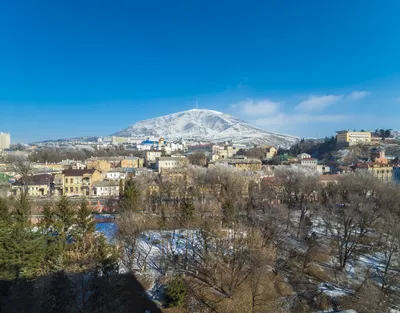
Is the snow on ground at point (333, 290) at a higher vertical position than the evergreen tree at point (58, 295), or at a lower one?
lower

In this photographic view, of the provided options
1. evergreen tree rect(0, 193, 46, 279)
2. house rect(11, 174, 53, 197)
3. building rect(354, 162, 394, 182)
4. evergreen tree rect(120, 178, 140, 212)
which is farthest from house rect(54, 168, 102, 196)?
building rect(354, 162, 394, 182)

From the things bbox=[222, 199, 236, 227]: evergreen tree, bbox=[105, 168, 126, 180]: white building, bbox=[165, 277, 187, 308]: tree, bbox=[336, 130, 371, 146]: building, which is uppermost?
bbox=[336, 130, 371, 146]: building

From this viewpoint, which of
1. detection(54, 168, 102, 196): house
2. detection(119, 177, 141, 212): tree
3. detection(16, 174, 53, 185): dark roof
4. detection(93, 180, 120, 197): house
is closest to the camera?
detection(119, 177, 141, 212): tree

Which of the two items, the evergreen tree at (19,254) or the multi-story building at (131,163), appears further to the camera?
the multi-story building at (131,163)

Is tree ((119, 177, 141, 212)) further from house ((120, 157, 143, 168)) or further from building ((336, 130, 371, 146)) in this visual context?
building ((336, 130, 371, 146))

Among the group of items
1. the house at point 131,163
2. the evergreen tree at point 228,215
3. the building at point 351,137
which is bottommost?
the evergreen tree at point 228,215

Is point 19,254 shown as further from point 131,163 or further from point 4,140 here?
point 4,140

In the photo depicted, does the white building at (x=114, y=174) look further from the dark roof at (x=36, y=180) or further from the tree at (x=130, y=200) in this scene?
the tree at (x=130, y=200)

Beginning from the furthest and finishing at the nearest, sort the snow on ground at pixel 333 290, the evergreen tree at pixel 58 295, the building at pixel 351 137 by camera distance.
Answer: the building at pixel 351 137 < the snow on ground at pixel 333 290 < the evergreen tree at pixel 58 295

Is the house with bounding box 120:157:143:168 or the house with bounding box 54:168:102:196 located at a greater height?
the house with bounding box 120:157:143:168

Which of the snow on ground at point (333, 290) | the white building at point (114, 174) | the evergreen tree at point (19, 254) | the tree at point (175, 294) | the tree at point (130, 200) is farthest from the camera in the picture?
the white building at point (114, 174)

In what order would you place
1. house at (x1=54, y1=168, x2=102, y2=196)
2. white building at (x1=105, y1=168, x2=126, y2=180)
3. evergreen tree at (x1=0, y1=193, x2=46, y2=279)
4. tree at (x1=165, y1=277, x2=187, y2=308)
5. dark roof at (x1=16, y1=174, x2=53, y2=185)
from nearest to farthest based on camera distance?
evergreen tree at (x1=0, y1=193, x2=46, y2=279), tree at (x1=165, y1=277, x2=187, y2=308), house at (x1=54, y1=168, x2=102, y2=196), dark roof at (x1=16, y1=174, x2=53, y2=185), white building at (x1=105, y1=168, x2=126, y2=180)

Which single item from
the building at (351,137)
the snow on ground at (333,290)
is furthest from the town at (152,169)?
the snow on ground at (333,290)

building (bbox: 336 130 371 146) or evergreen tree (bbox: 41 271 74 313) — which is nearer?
evergreen tree (bbox: 41 271 74 313)
